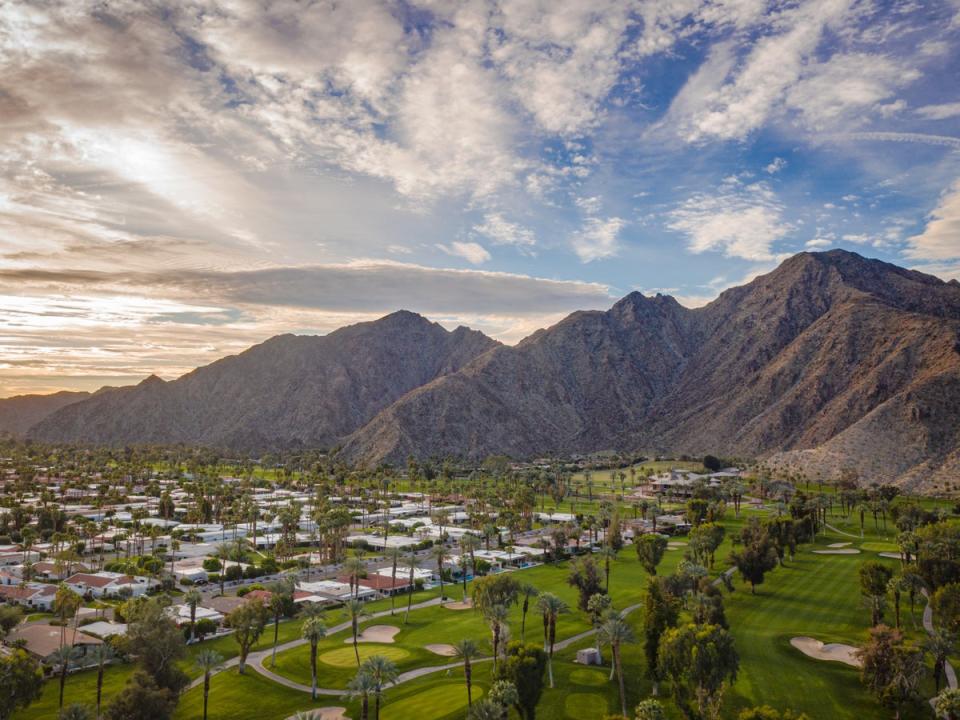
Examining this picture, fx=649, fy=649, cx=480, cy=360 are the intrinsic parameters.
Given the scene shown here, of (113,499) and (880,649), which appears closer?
(880,649)

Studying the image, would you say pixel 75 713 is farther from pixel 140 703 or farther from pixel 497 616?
pixel 497 616

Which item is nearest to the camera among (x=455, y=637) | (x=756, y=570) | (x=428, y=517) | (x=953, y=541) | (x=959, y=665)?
(x=959, y=665)

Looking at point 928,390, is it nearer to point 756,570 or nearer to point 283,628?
point 756,570

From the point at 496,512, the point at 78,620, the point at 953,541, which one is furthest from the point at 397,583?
the point at 953,541

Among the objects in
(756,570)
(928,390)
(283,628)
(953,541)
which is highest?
(928,390)

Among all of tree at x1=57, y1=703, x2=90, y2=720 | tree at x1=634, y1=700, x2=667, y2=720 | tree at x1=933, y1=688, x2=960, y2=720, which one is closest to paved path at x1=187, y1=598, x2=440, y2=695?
tree at x1=57, y1=703, x2=90, y2=720

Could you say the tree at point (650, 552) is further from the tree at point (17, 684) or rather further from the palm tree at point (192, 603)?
the tree at point (17, 684)

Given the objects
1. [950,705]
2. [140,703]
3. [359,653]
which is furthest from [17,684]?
[950,705]
